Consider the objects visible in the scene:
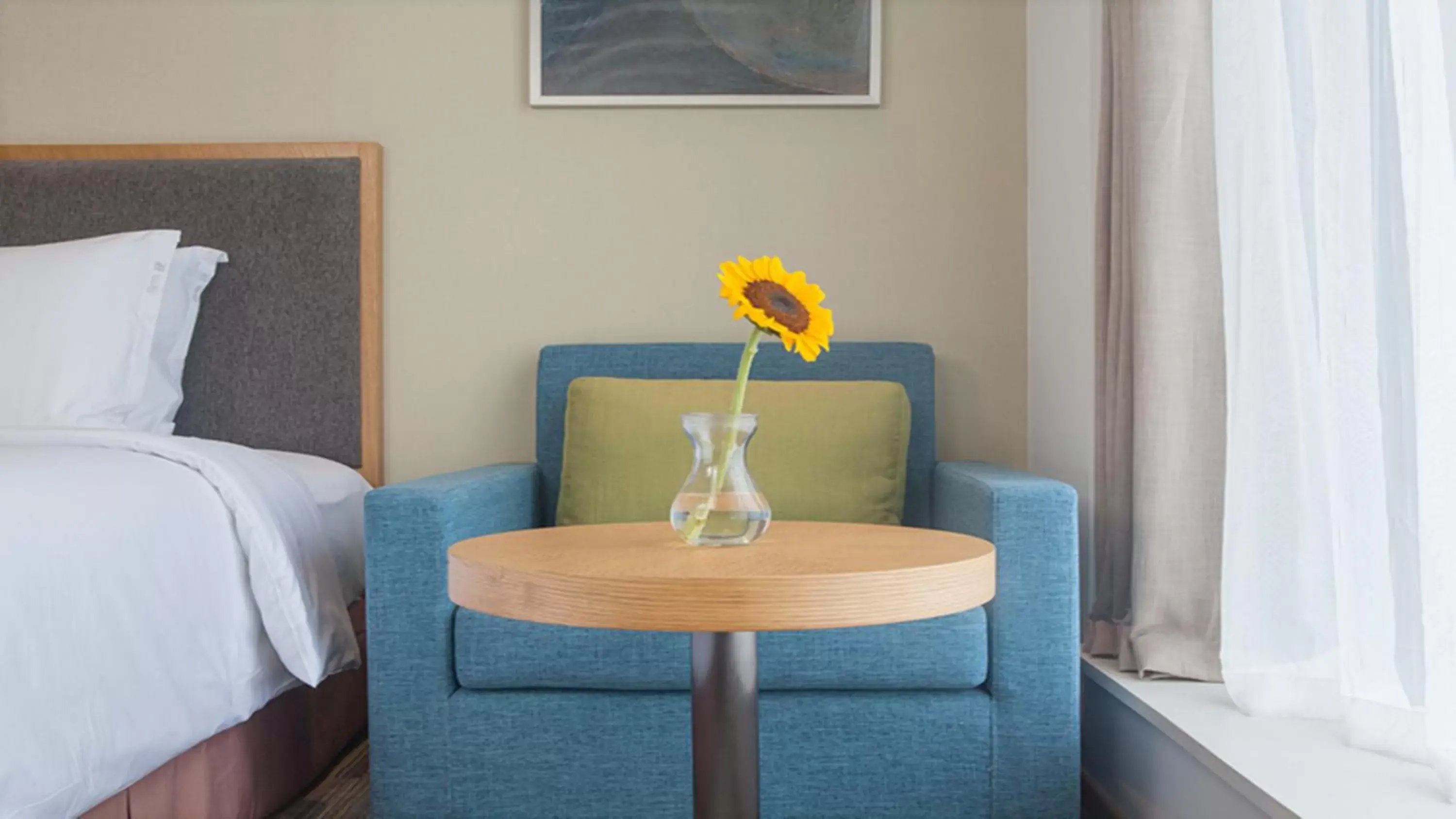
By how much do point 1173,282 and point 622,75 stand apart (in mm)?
1417

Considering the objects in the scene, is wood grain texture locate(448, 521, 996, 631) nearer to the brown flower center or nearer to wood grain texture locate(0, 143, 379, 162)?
the brown flower center

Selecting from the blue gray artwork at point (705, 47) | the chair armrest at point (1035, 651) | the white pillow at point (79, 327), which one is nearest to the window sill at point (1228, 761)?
the chair armrest at point (1035, 651)

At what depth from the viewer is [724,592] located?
3.67 feet

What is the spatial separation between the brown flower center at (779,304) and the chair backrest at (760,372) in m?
1.19

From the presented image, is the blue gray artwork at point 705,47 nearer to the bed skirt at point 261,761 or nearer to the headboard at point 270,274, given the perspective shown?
the headboard at point 270,274

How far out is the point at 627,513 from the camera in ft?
7.61

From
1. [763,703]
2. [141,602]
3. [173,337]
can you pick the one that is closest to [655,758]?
[763,703]

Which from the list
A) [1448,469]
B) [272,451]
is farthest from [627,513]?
[1448,469]

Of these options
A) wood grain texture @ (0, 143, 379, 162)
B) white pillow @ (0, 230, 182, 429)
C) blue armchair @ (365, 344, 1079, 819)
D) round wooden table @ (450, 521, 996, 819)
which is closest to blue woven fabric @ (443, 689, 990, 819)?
blue armchair @ (365, 344, 1079, 819)

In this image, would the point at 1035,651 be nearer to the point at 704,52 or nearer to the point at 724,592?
the point at 724,592

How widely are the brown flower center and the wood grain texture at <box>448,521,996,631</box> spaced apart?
0.26 meters

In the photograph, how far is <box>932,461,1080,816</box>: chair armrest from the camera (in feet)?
6.00

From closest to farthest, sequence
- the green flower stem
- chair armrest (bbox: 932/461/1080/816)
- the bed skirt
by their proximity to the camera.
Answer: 1. the green flower stem
2. the bed skirt
3. chair armrest (bbox: 932/461/1080/816)

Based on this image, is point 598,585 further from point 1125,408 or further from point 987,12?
point 987,12
